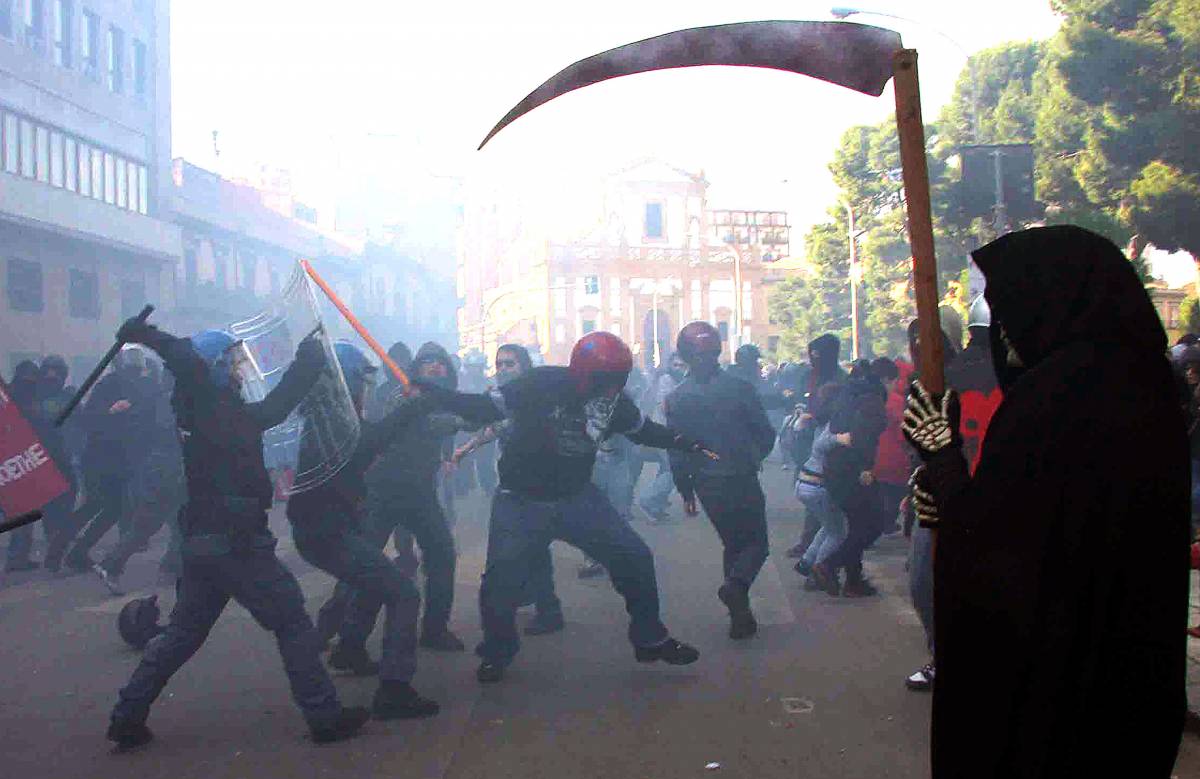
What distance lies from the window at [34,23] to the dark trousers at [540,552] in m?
24.2

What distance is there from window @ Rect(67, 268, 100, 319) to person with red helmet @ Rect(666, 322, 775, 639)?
24063mm

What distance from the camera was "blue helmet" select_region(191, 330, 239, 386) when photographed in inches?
193

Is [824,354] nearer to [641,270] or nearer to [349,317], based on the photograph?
[349,317]

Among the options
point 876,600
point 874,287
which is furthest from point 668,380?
point 874,287

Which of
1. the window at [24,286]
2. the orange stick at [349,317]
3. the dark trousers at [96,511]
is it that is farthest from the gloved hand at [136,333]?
Result: the window at [24,286]

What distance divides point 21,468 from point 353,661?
3596 mm

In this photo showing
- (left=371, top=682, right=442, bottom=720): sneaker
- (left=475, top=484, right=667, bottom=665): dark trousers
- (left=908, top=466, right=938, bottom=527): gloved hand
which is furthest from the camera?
(left=475, top=484, right=667, bottom=665): dark trousers

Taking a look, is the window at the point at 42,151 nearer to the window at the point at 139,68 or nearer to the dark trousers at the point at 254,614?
the window at the point at 139,68

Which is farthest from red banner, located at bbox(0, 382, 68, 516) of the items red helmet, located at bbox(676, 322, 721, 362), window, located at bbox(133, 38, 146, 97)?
window, located at bbox(133, 38, 146, 97)

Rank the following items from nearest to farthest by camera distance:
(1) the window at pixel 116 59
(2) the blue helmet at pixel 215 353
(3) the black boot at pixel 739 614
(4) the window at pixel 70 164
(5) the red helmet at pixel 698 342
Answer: (2) the blue helmet at pixel 215 353 → (3) the black boot at pixel 739 614 → (5) the red helmet at pixel 698 342 → (4) the window at pixel 70 164 → (1) the window at pixel 116 59

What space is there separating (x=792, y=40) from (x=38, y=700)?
450cm

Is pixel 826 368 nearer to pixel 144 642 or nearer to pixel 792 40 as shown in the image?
pixel 144 642

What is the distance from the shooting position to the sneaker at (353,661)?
598cm

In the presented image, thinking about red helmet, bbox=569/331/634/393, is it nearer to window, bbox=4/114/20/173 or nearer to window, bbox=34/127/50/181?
window, bbox=4/114/20/173
